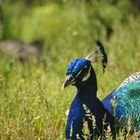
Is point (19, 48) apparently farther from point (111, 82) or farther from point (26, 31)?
point (111, 82)

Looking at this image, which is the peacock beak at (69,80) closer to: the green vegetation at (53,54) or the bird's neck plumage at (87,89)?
the bird's neck plumage at (87,89)

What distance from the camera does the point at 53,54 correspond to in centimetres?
750

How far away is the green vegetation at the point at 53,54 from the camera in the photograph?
12.9 feet

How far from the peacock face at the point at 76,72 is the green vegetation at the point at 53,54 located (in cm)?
25

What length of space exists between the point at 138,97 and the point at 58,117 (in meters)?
0.64

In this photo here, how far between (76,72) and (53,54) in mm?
3957

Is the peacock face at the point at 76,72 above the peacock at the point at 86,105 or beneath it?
above

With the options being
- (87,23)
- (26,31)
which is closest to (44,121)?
(87,23)

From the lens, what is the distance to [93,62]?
381cm

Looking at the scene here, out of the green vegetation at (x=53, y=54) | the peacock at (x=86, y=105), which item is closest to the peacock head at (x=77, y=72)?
the peacock at (x=86, y=105)

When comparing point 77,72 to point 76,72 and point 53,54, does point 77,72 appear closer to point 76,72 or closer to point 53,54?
point 76,72

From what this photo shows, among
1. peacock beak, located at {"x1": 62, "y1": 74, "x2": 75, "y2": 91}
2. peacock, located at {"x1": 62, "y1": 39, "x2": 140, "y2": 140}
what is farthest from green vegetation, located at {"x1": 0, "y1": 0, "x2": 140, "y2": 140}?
peacock beak, located at {"x1": 62, "y1": 74, "x2": 75, "y2": 91}

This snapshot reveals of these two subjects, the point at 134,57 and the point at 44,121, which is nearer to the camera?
the point at 44,121

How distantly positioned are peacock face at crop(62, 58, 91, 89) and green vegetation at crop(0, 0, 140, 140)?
251 mm
